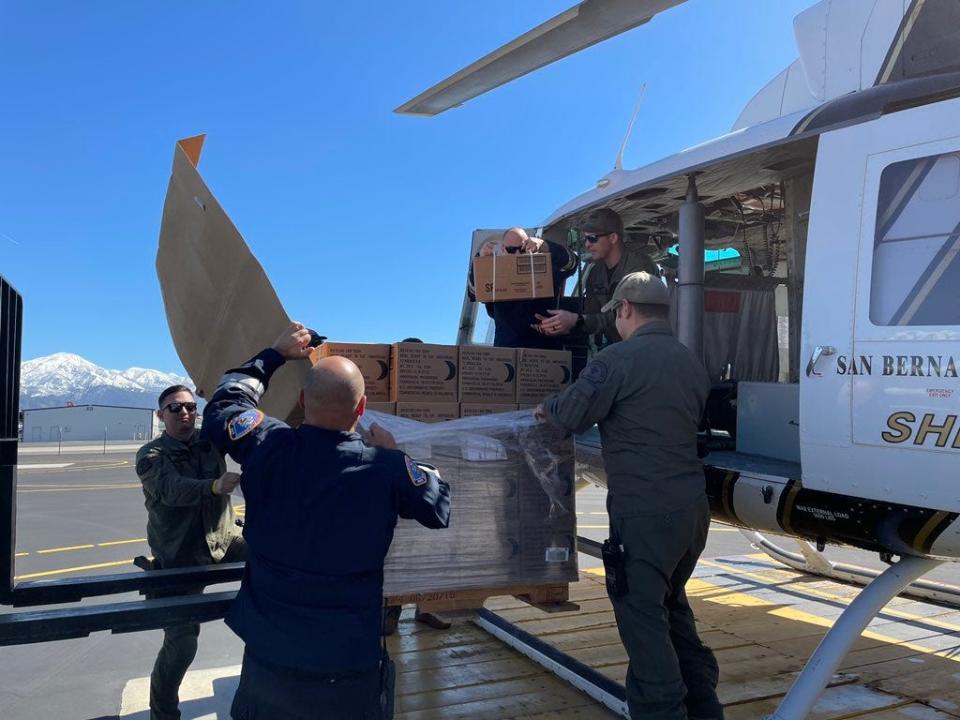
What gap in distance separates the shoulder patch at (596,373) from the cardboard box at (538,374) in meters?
0.50

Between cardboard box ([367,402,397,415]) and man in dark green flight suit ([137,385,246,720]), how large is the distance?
1.08 metres

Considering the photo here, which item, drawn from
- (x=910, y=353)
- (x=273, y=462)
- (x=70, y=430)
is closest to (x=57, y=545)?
(x=273, y=462)

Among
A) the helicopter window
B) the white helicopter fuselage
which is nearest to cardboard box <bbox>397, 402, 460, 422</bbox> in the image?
the white helicopter fuselage

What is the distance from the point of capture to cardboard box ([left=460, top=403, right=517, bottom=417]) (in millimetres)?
3094

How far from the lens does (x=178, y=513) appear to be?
3.69 metres

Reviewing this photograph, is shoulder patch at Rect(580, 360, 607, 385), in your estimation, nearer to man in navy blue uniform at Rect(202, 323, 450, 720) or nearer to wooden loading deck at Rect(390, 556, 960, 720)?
man in navy blue uniform at Rect(202, 323, 450, 720)

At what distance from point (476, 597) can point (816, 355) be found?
69.5 inches

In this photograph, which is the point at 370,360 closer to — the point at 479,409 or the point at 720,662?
the point at 479,409

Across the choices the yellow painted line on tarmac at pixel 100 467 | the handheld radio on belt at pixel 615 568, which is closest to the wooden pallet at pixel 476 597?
the handheld radio on belt at pixel 615 568

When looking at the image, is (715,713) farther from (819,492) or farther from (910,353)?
(910,353)

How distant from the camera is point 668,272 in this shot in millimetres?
5562

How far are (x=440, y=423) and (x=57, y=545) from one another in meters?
9.47

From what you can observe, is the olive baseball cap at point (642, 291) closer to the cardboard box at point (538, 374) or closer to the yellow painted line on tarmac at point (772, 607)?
the cardboard box at point (538, 374)

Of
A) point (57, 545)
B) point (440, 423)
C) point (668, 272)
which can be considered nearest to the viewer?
point (440, 423)
